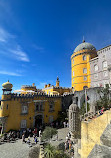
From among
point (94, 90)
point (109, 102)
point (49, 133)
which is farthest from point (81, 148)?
point (94, 90)

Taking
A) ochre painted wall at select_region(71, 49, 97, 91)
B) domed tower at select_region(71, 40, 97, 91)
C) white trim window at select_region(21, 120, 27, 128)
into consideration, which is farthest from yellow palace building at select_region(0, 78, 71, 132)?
domed tower at select_region(71, 40, 97, 91)

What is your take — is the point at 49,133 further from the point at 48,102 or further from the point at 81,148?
the point at 48,102

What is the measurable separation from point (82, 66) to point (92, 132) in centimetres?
2519

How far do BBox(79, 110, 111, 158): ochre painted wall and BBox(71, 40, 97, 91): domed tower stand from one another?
880 inches

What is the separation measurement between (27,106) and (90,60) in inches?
918

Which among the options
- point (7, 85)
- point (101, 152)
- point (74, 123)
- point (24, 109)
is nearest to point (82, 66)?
point (24, 109)

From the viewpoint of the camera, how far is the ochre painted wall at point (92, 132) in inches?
312

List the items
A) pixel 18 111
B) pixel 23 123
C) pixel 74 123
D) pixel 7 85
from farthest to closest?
1. pixel 23 123
2. pixel 18 111
3. pixel 7 85
4. pixel 74 123

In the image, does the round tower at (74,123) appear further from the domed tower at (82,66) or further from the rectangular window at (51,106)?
the domed tower at (82,66)

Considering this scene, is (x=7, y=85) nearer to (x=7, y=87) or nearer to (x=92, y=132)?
(x=7, y=87)

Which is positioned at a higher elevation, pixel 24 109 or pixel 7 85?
pixel 7 85

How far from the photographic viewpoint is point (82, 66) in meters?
31.2

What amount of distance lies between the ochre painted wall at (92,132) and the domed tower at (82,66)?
880 inches

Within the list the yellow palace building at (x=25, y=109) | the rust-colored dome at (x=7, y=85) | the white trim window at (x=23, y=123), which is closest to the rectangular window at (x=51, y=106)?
the yellow palace building at (x=25, y=109)
